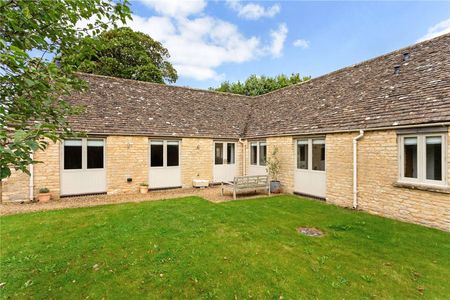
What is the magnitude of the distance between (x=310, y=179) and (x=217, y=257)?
26.0 ft

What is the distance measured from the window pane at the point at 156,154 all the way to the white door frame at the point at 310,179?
7748 mm

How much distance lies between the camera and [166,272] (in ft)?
15.3

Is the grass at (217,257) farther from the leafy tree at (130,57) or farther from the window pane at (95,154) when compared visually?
the leafy tree at (130,57)

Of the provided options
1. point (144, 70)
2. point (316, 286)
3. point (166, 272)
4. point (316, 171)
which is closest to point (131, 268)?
point (166, 272)

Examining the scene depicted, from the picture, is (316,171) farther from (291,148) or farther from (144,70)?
(144,70)

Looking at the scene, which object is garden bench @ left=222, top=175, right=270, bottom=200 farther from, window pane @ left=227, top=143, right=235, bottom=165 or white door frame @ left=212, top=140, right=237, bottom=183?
window pane @ left=227, top=143, right=235, bottom=165

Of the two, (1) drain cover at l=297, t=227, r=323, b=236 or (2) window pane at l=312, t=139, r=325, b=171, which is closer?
(1) drain cover at l=297, t=227, r=323, b=236

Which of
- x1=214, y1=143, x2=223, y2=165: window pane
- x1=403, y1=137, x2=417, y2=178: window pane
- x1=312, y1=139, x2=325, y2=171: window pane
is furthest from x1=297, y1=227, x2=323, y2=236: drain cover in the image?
x1=214, y1=143, x2=223, y2=165: window pane

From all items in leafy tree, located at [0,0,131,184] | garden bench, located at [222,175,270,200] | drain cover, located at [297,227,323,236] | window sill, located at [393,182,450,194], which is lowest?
drain cover, located at [297,227,323,236]

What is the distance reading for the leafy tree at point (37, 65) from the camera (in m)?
2.11

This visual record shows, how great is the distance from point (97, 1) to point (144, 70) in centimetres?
2477

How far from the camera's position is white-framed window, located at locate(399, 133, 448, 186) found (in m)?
7.22

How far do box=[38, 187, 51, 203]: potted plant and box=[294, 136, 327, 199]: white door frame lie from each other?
40.0ft

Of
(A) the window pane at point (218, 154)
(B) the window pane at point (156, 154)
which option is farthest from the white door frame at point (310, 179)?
(B) the window pane at point (156, 154)
